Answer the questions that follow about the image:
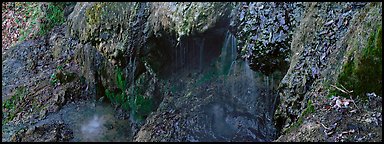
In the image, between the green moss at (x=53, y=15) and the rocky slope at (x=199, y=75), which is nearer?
the rocky slope at (x=199, y=75)

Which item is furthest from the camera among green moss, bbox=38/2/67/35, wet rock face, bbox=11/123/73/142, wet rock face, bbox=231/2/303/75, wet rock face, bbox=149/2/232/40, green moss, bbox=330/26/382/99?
green moss, bbox=38/2/67/35

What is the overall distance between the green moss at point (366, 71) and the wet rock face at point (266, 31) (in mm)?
1575

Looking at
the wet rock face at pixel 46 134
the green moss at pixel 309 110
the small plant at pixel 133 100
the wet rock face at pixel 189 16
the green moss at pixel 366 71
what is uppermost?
the wet rock face at pixel 189 16

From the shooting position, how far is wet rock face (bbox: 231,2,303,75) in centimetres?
555

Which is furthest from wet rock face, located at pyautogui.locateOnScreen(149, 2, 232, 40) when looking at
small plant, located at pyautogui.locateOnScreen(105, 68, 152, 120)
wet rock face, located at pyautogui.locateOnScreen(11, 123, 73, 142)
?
wet rock face, located at pyautogui.locateOnScreen(11, 123, 73, 142)

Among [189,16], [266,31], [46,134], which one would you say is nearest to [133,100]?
[46,134]

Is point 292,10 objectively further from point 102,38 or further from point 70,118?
point 70,118

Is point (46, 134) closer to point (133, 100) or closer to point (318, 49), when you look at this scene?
point (133, 100)

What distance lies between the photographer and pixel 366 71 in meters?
3.88

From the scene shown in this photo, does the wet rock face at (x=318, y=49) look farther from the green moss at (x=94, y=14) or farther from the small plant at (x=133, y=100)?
the green moss at (x=94, y=14)

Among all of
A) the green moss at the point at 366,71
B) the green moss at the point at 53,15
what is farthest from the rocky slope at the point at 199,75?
the green moss at the point at 53,15

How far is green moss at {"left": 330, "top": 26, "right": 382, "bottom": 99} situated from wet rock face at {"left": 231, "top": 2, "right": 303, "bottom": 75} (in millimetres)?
1575

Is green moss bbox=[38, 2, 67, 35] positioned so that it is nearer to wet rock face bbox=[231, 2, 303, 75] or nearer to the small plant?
the small plant

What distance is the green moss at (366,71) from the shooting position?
3.79m
